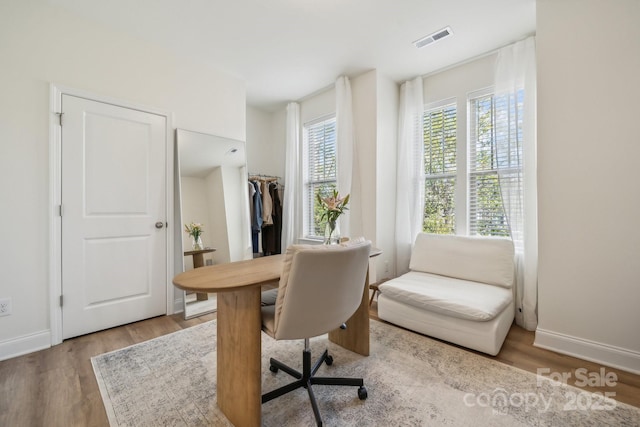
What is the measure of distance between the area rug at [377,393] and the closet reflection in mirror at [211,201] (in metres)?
0.96

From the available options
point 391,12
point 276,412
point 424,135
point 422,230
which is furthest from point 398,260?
point 391,12

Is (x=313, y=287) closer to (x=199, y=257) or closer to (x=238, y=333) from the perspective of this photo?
(x=238, y=333)

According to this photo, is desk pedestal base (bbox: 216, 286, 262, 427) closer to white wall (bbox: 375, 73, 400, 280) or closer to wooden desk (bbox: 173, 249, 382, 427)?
wooden desk (bbox: 173, 249, 382, 427)

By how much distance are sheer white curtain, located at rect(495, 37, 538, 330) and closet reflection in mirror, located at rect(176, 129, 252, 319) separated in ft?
9.63

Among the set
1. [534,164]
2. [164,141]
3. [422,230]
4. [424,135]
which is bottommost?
[422,230]

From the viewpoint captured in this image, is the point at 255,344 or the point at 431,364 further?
the point at 431,364

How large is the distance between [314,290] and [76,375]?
185cm

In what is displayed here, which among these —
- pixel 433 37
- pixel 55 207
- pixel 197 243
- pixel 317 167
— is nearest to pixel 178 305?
pixel 197 243

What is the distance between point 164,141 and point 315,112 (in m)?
2.16

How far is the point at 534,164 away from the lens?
2387 millimetres

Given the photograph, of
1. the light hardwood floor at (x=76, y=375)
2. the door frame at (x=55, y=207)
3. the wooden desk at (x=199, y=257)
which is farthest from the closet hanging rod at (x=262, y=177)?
the light hardwood floor at (x=76, y=375)

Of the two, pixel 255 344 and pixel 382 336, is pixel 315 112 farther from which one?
pixel 255 344

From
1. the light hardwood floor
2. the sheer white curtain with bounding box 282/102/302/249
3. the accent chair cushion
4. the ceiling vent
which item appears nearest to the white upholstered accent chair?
Result: the light hardwood floor

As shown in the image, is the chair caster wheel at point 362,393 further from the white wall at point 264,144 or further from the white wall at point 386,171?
the white wall at point 264,144
